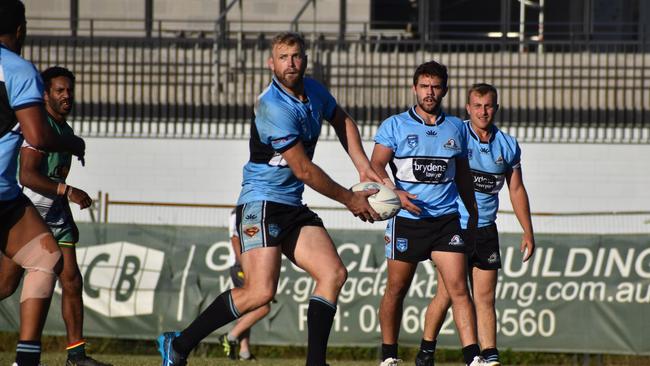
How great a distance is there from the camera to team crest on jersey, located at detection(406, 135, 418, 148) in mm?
8219

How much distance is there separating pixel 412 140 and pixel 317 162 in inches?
368

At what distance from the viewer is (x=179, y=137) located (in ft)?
58.6

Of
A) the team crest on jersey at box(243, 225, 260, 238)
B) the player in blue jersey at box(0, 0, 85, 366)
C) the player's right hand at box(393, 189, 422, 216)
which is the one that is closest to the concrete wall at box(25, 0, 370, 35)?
the player's right hand at box(393, 189, 422, 216)

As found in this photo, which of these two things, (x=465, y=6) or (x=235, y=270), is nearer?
(x=235, y=270)

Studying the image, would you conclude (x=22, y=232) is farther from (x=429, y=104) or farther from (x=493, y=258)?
(x=493, y=258)

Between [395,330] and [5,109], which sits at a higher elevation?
[5,109]

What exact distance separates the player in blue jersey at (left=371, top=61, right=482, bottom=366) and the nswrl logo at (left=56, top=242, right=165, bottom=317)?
19.5 ft

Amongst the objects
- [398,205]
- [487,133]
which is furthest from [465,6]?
[398,205]

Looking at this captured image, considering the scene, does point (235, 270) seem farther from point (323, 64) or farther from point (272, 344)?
A: point (323, 64)

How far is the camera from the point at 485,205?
9.03 meters

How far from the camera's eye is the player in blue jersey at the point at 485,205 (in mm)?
8727

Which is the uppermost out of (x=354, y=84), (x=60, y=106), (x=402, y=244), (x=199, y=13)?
(x=199, y=13)

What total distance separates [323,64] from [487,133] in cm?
937

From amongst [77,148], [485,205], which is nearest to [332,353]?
[485,205]
